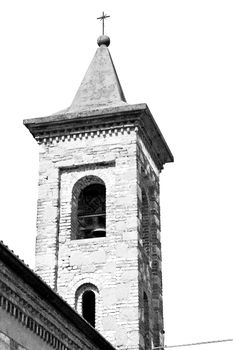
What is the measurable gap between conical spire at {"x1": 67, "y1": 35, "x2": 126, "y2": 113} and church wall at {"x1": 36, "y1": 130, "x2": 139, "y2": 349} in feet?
3.44

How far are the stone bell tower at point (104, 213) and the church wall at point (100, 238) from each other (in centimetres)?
2

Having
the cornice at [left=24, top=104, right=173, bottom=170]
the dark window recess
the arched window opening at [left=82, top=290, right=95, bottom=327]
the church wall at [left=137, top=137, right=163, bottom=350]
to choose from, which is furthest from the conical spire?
the arched window opening at [left=82, top=290, right=95, bottom=327]

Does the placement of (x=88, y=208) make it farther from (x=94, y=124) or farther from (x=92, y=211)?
(x=94, y=124)

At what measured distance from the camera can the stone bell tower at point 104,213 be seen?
2002cm

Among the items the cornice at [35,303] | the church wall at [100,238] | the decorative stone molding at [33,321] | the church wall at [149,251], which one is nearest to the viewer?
the cornice at [35,303]

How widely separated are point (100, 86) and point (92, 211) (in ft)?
11.3

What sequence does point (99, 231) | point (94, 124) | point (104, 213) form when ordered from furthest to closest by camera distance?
1. point (94, 124)
2. point (104, 213)
3. point (99, 231)

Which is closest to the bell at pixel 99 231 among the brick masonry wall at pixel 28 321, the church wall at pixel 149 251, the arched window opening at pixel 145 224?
the church wall at pixel 149 251

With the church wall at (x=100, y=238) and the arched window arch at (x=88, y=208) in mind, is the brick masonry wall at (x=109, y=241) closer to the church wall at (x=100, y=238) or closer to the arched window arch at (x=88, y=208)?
the church wall at (x=100, y=238)

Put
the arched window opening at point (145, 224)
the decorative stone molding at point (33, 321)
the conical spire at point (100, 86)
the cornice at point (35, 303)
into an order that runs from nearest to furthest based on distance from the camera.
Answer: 1. the cornice at point (35, 303)
2. the decorative stone molding at point (33, 321)
3. the arched window opening at point (145, 224)
4. the conical spire at point (100, 86)

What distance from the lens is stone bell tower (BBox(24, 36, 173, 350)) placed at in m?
20.0

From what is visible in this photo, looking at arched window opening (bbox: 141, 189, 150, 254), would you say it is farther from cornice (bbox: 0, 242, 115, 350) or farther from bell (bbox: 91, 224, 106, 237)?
cornice (bbox: 0, 242, 115, 350)

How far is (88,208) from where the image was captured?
21.9 meters

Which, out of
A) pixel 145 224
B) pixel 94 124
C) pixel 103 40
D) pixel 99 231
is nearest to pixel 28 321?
pixel 99 231
